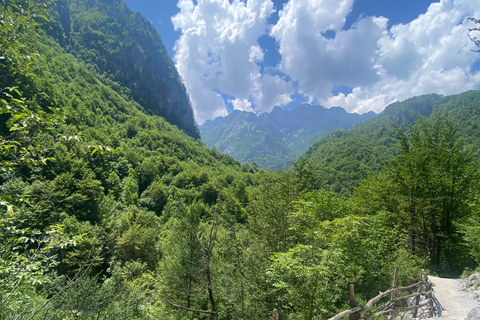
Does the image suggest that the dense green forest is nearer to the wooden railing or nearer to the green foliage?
the green foliage

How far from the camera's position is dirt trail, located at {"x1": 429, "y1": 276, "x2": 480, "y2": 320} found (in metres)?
7.33

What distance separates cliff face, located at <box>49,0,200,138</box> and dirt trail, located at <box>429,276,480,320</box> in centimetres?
16903

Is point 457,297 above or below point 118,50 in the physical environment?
below

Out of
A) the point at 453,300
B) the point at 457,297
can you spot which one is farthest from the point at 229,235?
the point at 457,297

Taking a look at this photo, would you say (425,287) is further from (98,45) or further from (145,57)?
(145,57)

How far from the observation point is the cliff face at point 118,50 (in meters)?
137

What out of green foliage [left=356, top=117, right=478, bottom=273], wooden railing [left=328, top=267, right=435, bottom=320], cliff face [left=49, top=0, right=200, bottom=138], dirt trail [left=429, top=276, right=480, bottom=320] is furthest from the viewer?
cliff face [left=49, top=0, right=200, bottom=138]

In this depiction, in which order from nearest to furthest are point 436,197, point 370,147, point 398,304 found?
point 398,304 → point 436,197 → point 370,147

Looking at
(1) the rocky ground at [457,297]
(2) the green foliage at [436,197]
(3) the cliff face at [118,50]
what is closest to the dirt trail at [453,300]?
(1) the rocky ground at [457,297]

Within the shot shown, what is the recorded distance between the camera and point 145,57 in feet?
571


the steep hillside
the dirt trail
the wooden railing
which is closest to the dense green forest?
the wooden railing

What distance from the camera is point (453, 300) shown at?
8.46m

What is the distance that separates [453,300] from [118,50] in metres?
199

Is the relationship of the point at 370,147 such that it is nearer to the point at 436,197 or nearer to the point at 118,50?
the point at 436,197
